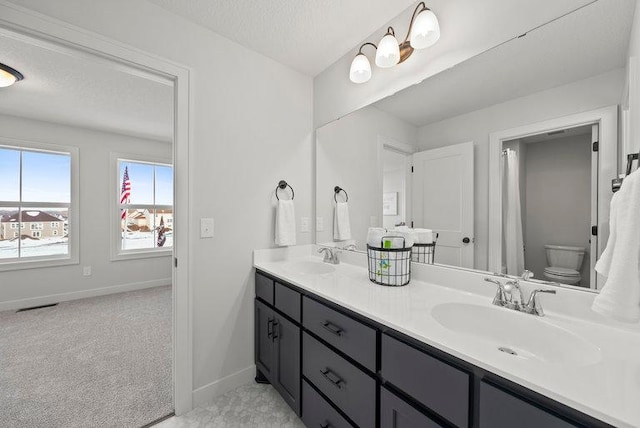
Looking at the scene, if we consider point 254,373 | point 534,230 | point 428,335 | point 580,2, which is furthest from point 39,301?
point 580,2

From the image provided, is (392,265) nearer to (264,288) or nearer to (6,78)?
(264,288)

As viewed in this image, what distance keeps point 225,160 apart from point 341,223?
944 mm

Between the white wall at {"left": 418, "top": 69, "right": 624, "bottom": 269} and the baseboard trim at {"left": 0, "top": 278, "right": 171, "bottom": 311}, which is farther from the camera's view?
the baseboard trim at {"left": 0, "top": 278, "right": 171, "bottom": 311}

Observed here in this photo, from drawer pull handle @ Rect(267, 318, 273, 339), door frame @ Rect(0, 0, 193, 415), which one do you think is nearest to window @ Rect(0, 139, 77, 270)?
door frame @ Rect(0, 0, 193, 415)

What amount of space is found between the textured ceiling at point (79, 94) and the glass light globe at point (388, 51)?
1.38 m

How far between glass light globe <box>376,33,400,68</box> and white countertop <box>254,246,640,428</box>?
120cm

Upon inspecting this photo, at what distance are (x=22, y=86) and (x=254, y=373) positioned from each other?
3418 millimetres

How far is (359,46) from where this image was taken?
1.79 metres

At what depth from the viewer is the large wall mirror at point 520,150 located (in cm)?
92

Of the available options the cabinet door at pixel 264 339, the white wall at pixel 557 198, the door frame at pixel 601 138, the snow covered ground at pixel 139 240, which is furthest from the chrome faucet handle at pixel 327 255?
the snow covered ground at pixel 139 240

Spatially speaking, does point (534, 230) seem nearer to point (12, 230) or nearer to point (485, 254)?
point (485, 254)

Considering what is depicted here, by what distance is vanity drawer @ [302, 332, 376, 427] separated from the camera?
986 mm

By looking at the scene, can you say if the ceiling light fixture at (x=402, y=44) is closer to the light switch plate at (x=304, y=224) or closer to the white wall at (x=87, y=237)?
the light switch plate at (x=304, y=224)

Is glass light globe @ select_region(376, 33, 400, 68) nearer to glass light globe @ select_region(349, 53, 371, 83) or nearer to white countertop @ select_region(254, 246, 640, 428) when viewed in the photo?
glass light globe @ select_region(349, 53, 371, 83)
